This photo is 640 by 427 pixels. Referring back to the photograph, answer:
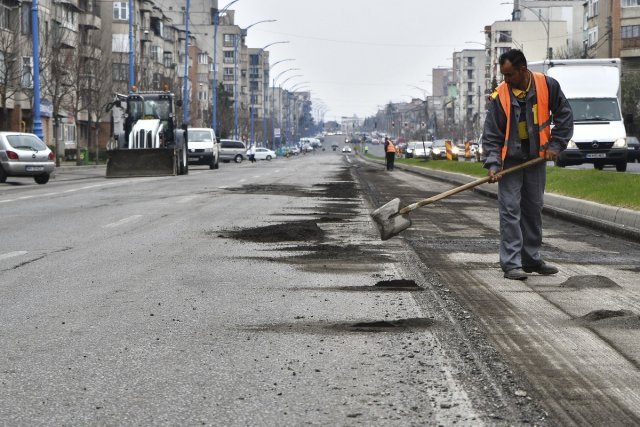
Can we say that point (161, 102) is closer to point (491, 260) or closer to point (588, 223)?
point (588, 223)

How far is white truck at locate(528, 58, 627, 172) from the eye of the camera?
34.7 meters

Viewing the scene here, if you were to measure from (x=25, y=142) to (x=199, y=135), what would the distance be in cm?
2470

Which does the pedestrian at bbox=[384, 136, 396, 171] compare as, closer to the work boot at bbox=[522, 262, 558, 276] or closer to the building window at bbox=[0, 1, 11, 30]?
the building window at bbox=[0, 1, 11, 30]

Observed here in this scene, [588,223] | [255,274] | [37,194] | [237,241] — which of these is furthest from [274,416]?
[37,194]

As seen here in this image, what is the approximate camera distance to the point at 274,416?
4.94m

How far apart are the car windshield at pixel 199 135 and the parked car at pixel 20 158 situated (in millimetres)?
23868

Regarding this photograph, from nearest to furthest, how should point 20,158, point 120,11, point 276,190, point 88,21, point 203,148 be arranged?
point 276,190 < point 20,158 < point 203,148 < point 88,21 < point 120,11

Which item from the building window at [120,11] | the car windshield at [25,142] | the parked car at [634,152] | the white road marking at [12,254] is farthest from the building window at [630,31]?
the white road marking at [12,254]

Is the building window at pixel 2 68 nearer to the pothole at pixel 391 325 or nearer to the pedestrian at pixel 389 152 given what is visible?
the pedestrian at pixel 389 152

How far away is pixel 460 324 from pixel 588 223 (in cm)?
975

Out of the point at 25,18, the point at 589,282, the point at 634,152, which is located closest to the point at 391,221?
the point at 589,282

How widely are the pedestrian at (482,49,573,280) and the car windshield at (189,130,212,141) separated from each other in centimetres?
4895

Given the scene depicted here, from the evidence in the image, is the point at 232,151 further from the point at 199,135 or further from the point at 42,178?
the point at 42,178

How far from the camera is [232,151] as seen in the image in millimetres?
87438
